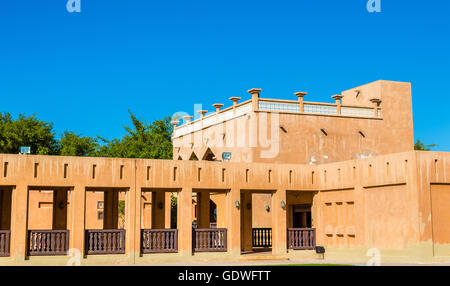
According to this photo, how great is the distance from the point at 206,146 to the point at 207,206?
26.6 feet

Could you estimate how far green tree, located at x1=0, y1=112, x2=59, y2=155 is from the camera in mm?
52375

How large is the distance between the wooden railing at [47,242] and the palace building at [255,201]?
4 cm

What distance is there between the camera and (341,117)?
3416 cm

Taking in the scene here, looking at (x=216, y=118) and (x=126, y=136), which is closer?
(x=216, y=118)

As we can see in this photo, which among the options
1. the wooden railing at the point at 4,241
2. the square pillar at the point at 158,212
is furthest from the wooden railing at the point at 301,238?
the wooden railing at the point at 4,241

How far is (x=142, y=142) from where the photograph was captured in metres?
59.0

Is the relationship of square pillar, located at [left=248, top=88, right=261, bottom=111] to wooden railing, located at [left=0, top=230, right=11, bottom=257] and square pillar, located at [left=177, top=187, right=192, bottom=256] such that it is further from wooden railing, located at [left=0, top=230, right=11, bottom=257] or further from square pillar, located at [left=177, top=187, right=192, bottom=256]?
wooden railing, located at [left=0, top=230, right=11, bottom=257]

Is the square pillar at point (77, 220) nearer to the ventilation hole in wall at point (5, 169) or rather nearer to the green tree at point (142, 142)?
the ventilation hole in wall at point (5, 169)

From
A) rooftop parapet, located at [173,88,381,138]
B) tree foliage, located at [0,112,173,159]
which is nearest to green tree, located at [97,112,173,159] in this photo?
tree foliage, located at [0,112,173,159]

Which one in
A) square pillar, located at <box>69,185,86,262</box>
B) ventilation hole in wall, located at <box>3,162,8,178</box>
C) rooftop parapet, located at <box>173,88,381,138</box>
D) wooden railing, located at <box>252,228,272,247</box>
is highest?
rooftop parapet, located at <box>173,88,381,138</box>

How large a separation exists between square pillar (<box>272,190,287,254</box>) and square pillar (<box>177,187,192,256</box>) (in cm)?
386

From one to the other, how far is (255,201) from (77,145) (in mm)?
37459
